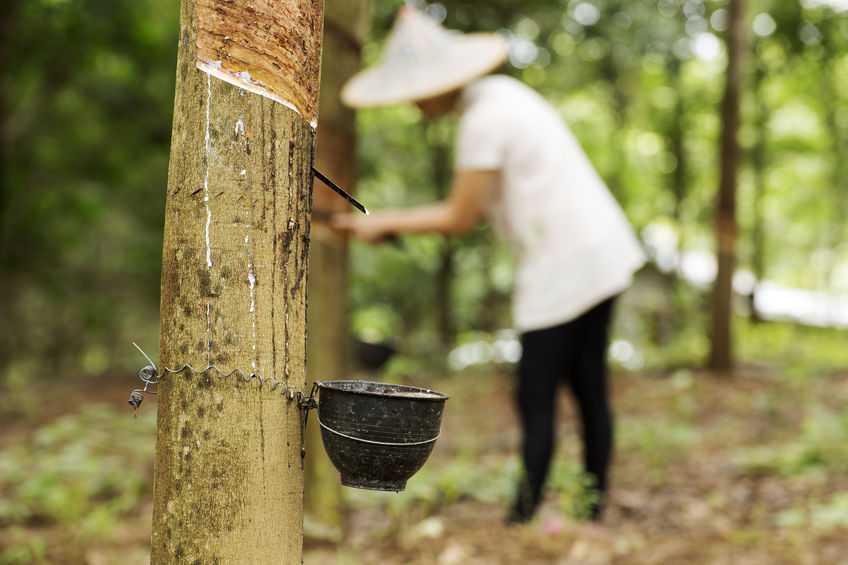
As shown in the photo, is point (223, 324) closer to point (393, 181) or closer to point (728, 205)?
point (728, 205)

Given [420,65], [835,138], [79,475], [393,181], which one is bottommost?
[79,475]

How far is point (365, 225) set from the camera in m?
2.73

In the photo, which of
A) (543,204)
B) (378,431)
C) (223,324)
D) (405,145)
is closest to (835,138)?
(405,145)

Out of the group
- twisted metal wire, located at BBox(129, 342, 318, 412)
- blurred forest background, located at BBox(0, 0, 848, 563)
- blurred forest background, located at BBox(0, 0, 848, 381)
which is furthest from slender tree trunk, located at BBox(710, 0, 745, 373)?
twisted metal wire, located at BBox(129, 342, 318, 412)

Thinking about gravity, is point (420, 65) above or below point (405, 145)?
below

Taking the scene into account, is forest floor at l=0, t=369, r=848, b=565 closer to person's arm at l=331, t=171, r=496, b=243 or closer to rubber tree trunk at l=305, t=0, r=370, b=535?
rubber tree trunk at l=305, t=0, r=370, b=535

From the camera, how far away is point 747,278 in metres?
21.5

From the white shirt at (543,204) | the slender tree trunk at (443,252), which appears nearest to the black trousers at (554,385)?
the white shirt at (543,204)

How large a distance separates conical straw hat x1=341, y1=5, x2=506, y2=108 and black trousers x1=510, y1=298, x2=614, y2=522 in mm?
1062

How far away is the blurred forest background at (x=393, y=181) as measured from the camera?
5.48 meters

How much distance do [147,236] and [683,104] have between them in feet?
26.9

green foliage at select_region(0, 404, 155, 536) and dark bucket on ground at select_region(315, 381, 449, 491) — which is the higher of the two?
dark bucket on ground at select_region(315, 381, 449, 491)

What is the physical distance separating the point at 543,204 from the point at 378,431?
5.97 feet

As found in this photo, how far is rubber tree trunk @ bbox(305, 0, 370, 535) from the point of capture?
2791 millimetres
